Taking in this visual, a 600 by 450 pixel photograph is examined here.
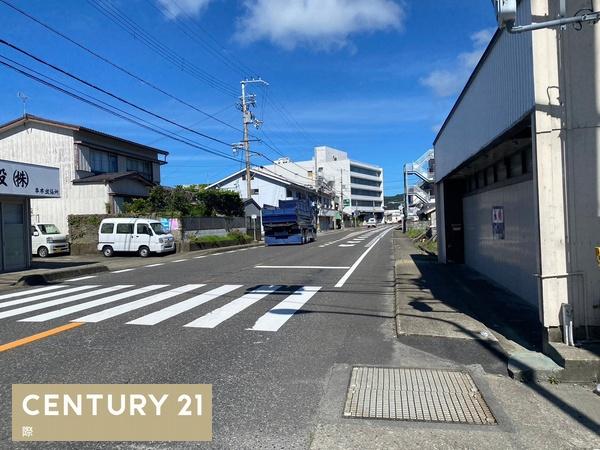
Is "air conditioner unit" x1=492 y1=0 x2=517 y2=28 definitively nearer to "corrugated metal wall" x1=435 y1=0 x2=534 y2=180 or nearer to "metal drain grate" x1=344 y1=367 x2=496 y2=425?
"corrugated metal wall" x1=435 y1=0 x2=534 y2=180

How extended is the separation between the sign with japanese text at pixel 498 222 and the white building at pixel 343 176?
86.8 m

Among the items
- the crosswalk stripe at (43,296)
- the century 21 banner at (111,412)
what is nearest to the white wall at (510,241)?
the century 21 banner at (111,412)

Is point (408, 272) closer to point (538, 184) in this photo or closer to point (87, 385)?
point (538, 184)

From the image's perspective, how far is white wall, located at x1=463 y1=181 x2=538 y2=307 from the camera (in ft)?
28.4

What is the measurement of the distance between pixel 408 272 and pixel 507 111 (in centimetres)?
804

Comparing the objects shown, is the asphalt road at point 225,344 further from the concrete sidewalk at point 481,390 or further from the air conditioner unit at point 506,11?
the air conditioner unit at point 506,11

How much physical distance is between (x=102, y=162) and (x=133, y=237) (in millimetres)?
11807

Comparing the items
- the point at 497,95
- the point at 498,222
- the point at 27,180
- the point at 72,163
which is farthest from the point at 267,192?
the point at 497,95

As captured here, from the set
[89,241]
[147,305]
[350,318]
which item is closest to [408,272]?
[350,318]

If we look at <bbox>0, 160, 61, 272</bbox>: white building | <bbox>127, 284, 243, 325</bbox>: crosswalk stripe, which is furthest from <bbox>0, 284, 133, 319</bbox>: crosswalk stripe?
<bbox>0, 160, 61, 272</bbox>: white building

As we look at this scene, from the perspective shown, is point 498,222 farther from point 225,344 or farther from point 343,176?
point 343,176

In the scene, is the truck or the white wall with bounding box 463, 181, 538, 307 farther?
the truck

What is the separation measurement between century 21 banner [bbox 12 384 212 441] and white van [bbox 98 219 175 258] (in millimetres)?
22351

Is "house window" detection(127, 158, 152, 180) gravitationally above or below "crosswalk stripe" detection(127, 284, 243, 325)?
above
